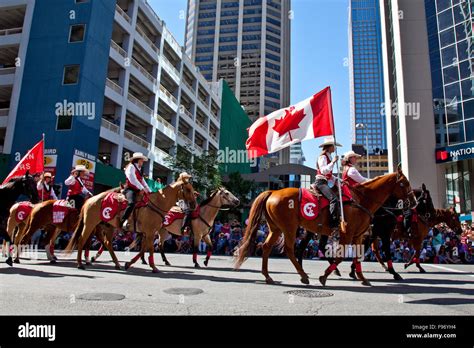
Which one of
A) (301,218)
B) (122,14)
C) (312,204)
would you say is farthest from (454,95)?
(301,218)

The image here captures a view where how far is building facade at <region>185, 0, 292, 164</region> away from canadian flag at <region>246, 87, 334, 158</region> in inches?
4149

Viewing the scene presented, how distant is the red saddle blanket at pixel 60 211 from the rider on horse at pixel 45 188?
66.9 inches

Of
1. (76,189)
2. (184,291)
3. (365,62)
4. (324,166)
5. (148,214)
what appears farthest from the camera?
(365,62)

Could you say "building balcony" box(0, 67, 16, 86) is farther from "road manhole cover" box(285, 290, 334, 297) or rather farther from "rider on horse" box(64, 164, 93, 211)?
"road manhole cover" box(285, 290, 334, 297)

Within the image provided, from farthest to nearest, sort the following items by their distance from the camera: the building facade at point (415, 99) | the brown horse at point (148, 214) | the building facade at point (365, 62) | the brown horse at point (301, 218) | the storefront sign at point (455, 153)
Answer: the building facade at point (365, 62) → the building facade at point (415, 99) → the storefront sign at point (455, 153) → the brown horse at point (148, 214) → the brown horse at point (301, 218)

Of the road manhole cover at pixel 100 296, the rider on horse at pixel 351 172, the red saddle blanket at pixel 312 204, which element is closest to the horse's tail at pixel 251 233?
the red saddle blanket at pixel 312 204

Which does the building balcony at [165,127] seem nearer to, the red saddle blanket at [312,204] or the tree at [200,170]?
the tree at [200,170]

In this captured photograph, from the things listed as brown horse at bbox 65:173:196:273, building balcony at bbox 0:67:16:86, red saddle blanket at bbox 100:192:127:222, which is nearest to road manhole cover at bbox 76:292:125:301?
brown horse at bbox 65:173:196:273

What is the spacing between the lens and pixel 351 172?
8.48 meters

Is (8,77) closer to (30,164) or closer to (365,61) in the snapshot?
(30,164)

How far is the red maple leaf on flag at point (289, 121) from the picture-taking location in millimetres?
9078

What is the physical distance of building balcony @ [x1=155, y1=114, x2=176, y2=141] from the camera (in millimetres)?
40591

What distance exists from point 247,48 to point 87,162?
103677 millimetres
